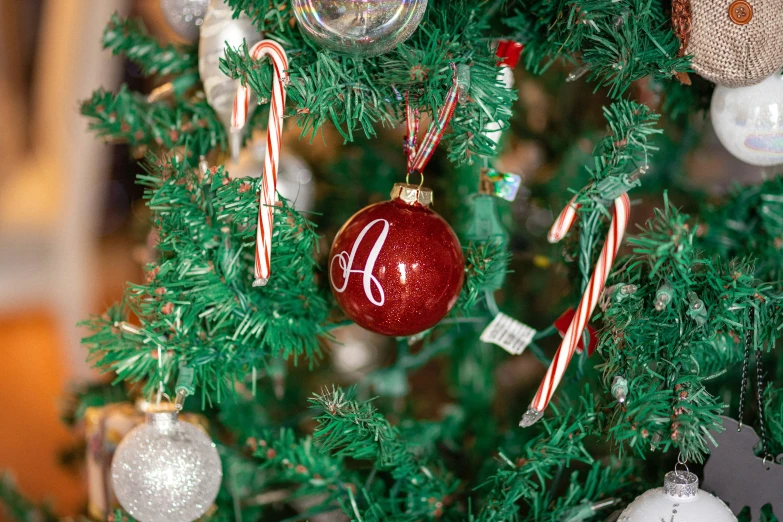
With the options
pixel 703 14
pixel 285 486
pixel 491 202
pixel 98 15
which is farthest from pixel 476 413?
pixel 98 15

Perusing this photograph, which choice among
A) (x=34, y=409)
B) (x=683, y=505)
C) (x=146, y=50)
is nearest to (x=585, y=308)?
(x=683, y=505)

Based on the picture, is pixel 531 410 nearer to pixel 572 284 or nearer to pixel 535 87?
pixel 572 284

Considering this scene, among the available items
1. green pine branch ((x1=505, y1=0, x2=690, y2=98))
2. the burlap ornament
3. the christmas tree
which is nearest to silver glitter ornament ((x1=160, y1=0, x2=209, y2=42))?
the christmas tree

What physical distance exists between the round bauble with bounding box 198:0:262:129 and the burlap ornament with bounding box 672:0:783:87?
1.23 feet

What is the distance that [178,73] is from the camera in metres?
0.78

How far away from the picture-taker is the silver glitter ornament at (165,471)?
0.63 meters

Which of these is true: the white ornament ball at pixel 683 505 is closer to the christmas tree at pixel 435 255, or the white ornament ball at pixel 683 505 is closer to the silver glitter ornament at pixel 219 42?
the christmas tree at pixel 435 255

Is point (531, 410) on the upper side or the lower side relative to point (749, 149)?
lower

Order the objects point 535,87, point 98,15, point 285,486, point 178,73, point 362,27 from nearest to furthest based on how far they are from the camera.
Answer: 1. point 362,27
2. point 178,73
3. point 285,486
4. point 535,87
5. point 98,15

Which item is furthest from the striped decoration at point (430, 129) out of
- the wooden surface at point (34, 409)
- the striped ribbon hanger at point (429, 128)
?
the wooden surface at point (34, 409)

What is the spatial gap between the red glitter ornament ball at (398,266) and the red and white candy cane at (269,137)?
0.06m

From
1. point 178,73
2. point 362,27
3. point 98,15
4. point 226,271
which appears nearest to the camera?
point 362,27

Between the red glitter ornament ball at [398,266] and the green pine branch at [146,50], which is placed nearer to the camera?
the red glitter ornament ball at [398,266]

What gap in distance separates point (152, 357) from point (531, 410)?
35 centimetres
